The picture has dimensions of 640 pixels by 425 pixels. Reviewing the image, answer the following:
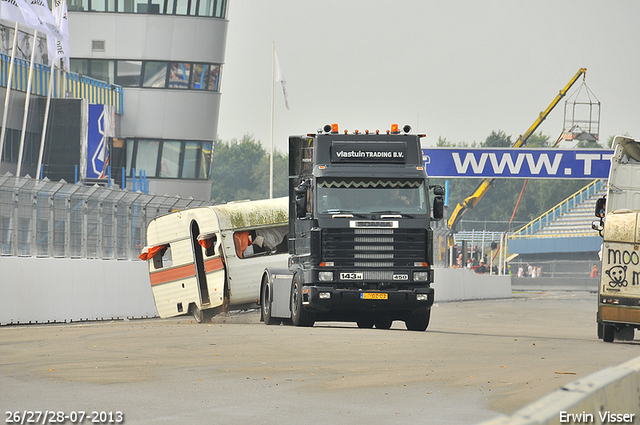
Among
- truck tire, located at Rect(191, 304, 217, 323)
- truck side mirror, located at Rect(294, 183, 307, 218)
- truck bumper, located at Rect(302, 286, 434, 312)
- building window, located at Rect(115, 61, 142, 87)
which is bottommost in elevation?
truck tire, located at Rect(191, 304, 217, 323)

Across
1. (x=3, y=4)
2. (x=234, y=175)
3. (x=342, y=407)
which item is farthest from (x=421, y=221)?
(x=234, y=175)

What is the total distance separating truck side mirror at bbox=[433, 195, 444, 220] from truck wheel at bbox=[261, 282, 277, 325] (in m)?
4.07

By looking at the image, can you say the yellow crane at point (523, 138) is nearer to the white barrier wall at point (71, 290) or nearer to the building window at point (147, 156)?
the building window at point (147, 156)

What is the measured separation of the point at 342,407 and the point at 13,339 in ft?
27.4

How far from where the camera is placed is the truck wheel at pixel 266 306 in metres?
21.4

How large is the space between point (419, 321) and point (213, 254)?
472 centimetres

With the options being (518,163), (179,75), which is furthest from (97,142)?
(518,163)

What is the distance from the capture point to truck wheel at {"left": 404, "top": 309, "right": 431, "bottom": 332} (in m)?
20.1

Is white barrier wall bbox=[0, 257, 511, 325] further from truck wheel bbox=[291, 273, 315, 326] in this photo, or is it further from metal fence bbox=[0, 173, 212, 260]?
truck wheel bbox=[291, 273, 315, 326]

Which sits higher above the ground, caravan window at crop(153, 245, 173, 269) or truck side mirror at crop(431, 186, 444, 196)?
truck side mirror at crop(431, 186, 444, 196)

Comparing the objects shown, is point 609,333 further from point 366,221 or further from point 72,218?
point 72,218

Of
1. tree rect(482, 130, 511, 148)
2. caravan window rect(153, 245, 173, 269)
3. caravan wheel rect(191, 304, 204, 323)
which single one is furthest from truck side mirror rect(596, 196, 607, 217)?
tree rect(482, 130, 511, 148)

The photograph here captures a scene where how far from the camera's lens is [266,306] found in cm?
2155

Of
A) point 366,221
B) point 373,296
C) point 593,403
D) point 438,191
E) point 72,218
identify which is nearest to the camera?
point 593,403
